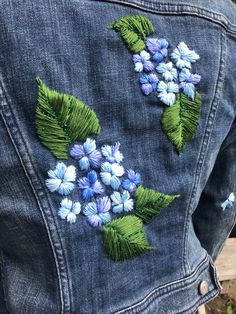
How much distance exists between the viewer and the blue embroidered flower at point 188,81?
1.00m

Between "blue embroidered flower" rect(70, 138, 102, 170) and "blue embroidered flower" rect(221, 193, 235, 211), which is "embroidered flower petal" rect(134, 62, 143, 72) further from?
"blue embroidered flower" rect(221, 193, 235, 211)

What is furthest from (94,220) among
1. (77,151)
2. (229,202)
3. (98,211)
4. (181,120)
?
(229,202)

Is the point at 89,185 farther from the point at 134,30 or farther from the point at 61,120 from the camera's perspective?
the point at 134,30

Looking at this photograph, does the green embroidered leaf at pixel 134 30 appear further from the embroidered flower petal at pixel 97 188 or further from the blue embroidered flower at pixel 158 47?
the embroidered flower petal at pixel 97 188

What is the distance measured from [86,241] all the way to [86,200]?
7 centimetres

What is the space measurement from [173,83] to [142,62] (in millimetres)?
71

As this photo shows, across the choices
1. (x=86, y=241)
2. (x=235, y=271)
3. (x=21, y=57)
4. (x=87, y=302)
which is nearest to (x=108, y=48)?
(x=21, y=57)

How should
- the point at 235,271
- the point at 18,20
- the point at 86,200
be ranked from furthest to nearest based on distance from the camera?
1. the point at 235,271
2. the point at 86,200
3. the point at 18,20

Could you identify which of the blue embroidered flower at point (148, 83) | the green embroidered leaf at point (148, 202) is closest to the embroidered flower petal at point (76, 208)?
the green embroidered leaf at point (148, 202)

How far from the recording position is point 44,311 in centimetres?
96

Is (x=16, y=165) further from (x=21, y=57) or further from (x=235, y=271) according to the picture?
(x=235, y=271)

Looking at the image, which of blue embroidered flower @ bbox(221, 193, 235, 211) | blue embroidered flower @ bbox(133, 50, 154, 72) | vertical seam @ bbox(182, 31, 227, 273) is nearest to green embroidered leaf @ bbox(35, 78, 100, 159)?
blue embroidered flower @ bbox(133, 50, 154, 72)

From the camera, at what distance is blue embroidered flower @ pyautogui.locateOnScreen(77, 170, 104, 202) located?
922 millimetres

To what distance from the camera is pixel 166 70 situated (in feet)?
3.22
